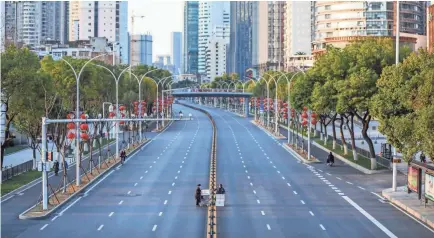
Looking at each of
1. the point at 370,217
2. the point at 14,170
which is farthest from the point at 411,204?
the point at 14,170

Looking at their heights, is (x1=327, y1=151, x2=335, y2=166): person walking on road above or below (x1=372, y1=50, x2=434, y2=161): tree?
below

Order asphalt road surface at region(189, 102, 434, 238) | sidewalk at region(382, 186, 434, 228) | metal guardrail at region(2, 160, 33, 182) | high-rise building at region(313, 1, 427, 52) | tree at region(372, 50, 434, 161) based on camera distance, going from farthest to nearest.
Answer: high-rise building at region(313, 1, 427, 52) < metal guardrail at region(2, 160, 33, 182) < sidewalk at region(382, 186, 434, 228) < asphalt road surface at region(189, 102, 434, 238) < tree at region(372, 50, 434, 161)

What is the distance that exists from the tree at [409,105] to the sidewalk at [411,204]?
3261 mm

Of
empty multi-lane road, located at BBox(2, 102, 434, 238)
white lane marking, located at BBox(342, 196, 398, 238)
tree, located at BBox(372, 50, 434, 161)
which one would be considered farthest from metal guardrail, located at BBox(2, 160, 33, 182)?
tree, located at BBox(372, 50, 434, 161)

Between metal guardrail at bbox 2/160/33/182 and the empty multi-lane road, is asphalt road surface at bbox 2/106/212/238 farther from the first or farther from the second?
metal guardrail at bbox 2/160/33/182

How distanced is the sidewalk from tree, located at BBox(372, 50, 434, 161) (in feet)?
10.7

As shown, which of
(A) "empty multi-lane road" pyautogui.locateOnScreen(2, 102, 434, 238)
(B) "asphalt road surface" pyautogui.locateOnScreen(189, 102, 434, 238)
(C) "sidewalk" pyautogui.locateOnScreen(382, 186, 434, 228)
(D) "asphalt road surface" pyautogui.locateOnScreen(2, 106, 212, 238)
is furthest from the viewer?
(C) "sidewalk" pyautogui.locateOnScreen(382, 186, 434, 228)

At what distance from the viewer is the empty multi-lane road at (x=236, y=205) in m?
34.2

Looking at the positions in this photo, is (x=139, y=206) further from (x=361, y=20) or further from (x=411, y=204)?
(x=361, y=20)

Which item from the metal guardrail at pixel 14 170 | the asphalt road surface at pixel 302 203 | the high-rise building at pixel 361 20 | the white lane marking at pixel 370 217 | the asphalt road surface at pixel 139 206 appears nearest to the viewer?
the white lane marking at pixel 370 217

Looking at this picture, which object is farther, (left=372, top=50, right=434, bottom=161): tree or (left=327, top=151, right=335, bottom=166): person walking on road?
(left=327, top=151, right=335, bottom=166): person walking on road

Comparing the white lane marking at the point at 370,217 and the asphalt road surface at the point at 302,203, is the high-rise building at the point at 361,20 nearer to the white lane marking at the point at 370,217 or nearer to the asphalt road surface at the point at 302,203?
the asphalt road surface at the point at 302,203

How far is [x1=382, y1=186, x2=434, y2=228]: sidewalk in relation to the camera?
37.4 meters

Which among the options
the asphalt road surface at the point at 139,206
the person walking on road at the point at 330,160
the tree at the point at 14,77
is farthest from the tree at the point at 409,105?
the tree at the point at 14,77
